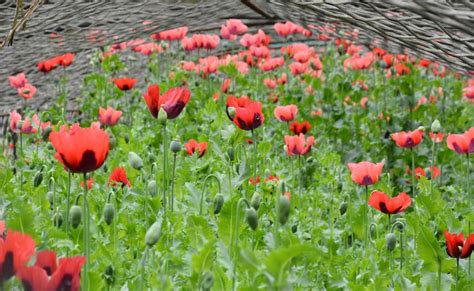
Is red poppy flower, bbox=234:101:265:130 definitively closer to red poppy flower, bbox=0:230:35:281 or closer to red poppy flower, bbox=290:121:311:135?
red poppy flower, bbox=0:230:35:281

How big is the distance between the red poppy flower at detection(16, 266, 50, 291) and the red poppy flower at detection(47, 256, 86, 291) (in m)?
0.02

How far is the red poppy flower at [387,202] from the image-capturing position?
6.15 ft

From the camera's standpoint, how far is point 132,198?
2.16 metres

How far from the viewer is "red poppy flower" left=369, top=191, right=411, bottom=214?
1874mm

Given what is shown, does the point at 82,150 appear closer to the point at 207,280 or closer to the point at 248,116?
the point at 207,280

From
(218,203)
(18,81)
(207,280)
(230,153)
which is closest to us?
(207,280)

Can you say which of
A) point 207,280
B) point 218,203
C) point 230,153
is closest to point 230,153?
point 230,153

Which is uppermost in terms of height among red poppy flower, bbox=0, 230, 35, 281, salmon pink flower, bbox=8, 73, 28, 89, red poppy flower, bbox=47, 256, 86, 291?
red poppy flower, bbox=0, 230, 35, 281

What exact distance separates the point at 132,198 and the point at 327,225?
48 centimetres

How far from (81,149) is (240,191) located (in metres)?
1.00

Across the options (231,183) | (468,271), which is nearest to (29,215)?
(231,183)

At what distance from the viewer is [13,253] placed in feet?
2.99

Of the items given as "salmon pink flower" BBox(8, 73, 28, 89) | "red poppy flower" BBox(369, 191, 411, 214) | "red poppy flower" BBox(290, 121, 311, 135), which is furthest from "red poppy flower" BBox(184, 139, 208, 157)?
"salmon pink flower" BBox(8, 73, 28, 89)

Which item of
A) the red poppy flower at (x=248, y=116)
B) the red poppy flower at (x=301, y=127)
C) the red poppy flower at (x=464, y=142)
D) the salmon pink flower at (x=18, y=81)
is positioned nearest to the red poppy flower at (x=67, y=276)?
the red poppy flower at (x=248, y=116)
